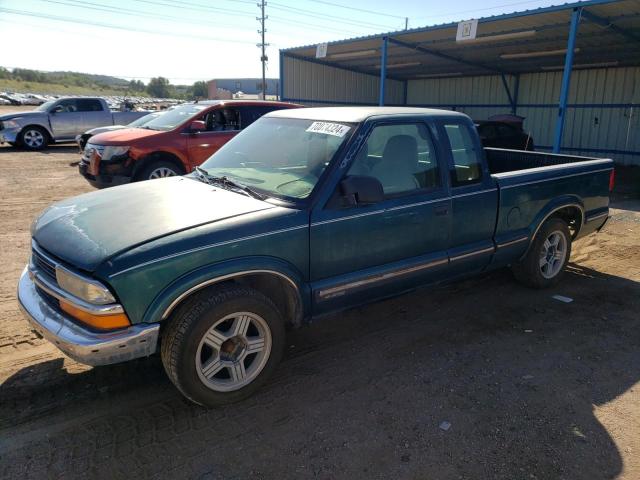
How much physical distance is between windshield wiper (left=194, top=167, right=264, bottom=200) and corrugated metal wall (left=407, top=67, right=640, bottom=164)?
16.9m

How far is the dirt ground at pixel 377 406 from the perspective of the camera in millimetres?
2629

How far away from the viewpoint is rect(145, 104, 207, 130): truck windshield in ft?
28.9

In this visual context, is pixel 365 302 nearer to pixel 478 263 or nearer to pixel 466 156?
pixel 478 263

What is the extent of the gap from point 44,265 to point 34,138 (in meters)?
16.0

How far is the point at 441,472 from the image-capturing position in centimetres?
258

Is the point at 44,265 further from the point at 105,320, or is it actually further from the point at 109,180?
the point at 109,180

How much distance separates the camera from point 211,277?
2832 millimetres

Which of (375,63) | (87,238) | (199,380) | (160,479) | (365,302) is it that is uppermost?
(375,63)

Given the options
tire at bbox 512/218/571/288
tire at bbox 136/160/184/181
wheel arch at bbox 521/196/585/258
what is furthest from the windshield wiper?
tire at bbox 136/160/184/181

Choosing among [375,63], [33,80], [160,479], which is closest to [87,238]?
[160,479]

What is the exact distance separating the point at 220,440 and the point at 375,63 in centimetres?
1914

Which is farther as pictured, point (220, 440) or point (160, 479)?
point (220, 440)

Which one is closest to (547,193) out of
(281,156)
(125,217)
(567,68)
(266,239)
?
(281,156)

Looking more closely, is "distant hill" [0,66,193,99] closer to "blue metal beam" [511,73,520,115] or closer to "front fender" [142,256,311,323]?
"blue metal beam" [511,73,520,115]
